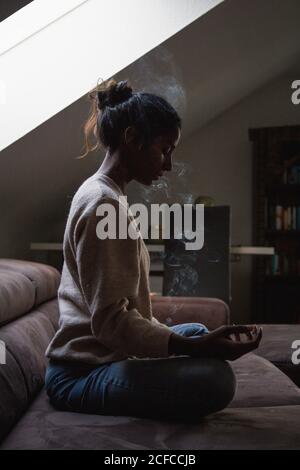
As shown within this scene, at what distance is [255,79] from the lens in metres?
3.02

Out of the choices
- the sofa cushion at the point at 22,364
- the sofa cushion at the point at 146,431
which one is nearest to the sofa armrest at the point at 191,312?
the sofa cushion at the point at 22,364

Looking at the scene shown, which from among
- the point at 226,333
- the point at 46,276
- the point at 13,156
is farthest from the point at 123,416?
the point at 13,156

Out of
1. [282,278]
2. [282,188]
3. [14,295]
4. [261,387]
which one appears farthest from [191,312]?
[282,188]

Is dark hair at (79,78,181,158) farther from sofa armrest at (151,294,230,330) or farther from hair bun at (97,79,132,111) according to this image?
sofa armrest at (151,294,230,330)

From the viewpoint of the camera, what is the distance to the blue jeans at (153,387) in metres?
0.65

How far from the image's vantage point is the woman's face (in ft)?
2.41

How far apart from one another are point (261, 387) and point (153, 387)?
0.37 m

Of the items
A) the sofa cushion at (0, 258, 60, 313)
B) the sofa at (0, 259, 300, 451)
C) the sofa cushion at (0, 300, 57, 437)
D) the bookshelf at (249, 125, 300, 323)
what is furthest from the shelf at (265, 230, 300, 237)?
the sofa cushion at (0, 300, 57, 437)

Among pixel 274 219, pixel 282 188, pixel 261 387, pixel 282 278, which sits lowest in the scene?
pixel 261 387

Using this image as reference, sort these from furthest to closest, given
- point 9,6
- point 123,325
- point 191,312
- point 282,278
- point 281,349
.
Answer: point 282,278 < point 191,312 < point 281,349 < point 9,6 < point 123,325

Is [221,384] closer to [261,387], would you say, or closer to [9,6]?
[261,387]

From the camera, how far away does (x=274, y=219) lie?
9.96ft

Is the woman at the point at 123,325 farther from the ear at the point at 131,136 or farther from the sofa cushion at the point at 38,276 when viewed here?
the sofa cushion at the point at 38,276
